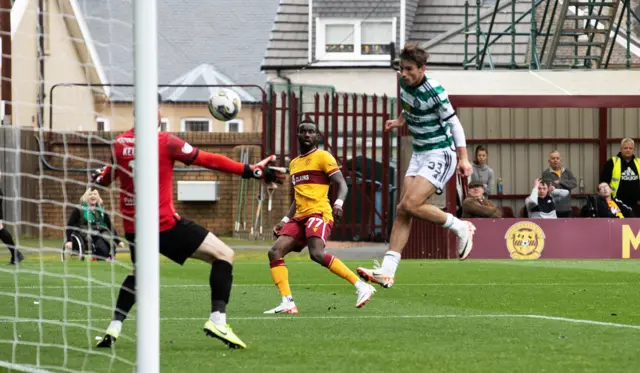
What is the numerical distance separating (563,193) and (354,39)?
54.4 feet

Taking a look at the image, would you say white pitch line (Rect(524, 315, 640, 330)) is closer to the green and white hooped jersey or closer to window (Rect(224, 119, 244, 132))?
the green and white hooped jersey

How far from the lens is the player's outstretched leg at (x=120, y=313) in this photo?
847 cm

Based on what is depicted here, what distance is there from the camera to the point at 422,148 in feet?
37.2

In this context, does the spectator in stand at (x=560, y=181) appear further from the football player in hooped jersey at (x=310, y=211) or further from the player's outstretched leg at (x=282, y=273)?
the player's outstretched leg at (x=282, y=273)

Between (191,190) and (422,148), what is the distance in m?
20.0

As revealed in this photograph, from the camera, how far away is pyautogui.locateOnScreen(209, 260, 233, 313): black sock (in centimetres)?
837

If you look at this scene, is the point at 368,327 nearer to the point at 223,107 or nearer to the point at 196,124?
the point at 223,107

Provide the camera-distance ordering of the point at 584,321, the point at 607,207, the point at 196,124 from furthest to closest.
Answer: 1. the point at 196,124
2. the point at 607,207
3. the point at 584,321

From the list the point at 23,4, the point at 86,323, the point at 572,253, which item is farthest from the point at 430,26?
the point at 86,323

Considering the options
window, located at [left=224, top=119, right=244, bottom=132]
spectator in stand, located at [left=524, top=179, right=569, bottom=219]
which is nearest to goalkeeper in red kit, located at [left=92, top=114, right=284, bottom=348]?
spectator in stand, located at [left=524, top=179, right=569, bottom=219]

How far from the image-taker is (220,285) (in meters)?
8.45

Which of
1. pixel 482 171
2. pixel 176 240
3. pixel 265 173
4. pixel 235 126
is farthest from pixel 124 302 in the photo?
pixel 235 126

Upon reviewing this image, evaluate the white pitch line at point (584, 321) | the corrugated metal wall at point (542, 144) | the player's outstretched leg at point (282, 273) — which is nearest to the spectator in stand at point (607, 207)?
the corrugated metal wall at point (542, 144)

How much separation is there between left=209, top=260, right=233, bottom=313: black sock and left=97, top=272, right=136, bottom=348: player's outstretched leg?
1.64 feet
